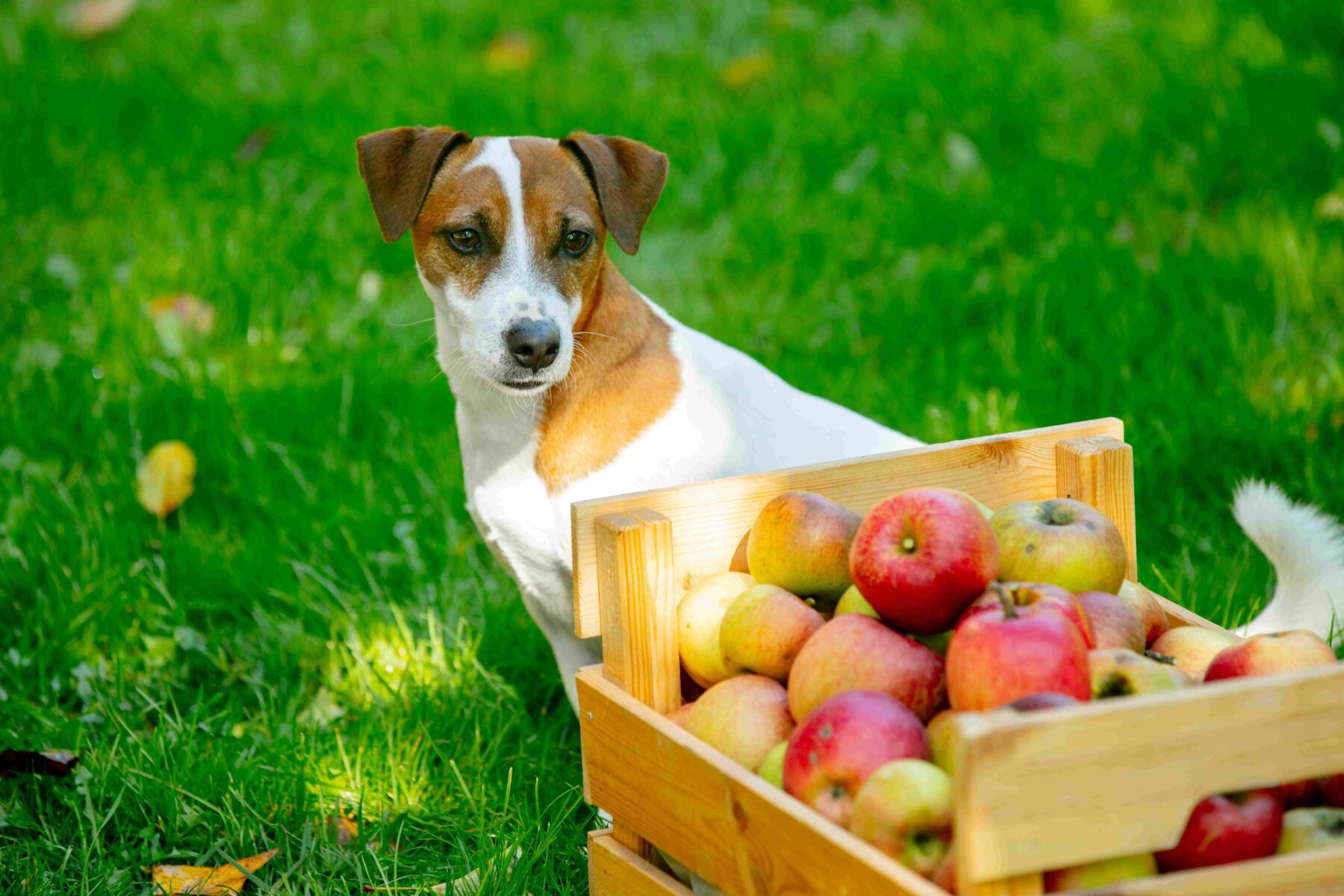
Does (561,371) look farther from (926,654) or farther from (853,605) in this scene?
(926,654)

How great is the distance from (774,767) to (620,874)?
18.3 inches

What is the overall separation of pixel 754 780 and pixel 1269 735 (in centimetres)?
66

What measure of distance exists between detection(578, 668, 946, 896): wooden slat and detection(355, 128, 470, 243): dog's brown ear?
1.21m

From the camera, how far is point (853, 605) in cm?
213

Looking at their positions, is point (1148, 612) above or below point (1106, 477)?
below

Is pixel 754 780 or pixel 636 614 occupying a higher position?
pixel 636 614

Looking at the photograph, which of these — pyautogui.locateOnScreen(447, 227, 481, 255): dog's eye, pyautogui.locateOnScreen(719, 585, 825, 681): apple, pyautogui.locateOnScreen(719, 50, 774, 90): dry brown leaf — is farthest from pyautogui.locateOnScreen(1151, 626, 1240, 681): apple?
pyautogui.locateOnScreen(719, 50, 774, 90): dry brown leaf

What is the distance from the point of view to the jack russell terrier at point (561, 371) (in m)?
2.79

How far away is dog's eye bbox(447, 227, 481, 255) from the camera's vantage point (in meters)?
2.92

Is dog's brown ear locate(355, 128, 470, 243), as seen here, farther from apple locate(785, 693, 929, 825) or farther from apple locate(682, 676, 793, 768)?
apple locate(785, 693, 929, 825)

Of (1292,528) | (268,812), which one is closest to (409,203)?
(268,812)

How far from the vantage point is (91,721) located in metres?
3.14

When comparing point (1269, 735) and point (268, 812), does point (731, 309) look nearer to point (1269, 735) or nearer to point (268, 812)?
point (268, 812)

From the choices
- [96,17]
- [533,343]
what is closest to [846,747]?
[533,343]
